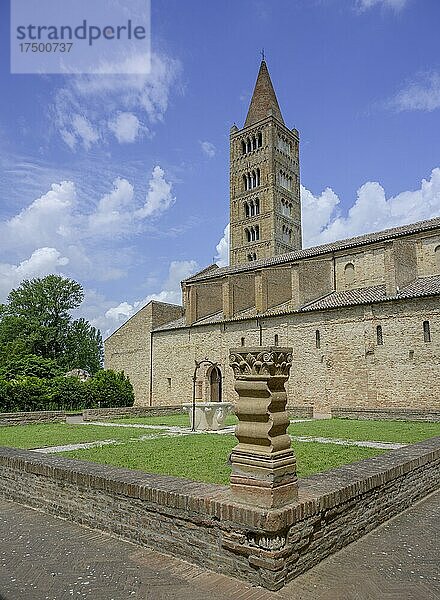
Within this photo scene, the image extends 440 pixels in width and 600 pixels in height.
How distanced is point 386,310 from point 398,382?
3.57 meters

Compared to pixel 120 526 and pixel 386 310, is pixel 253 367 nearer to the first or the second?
pixel 120 526

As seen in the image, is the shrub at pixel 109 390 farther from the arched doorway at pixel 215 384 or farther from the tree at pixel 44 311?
the tree at pixel 44 311

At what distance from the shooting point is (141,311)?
122 feet

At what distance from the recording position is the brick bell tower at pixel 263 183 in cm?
5347

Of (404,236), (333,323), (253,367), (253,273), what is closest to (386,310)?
(333,323)

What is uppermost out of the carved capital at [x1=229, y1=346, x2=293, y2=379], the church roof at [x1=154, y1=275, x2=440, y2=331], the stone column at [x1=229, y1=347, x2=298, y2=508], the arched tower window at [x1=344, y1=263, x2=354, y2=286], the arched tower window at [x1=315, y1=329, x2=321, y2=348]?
the arched tower window at [x1=344, y1=263, x2=354, y2=286]

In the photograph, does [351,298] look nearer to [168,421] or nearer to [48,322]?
[168,421]

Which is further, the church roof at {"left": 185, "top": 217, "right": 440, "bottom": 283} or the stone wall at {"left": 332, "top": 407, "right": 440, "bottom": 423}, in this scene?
the church roof at {"left": 185, "top": 217, "right": 440, "bottom": 283}

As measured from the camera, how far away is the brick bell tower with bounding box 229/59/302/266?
53.5 m

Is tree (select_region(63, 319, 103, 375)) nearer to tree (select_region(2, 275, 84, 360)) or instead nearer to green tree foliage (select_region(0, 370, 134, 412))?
tree (select_region(2, 275, 84, 360))

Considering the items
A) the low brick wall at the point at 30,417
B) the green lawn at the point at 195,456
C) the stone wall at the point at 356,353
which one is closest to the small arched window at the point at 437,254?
the stone wall at the point at 356,353

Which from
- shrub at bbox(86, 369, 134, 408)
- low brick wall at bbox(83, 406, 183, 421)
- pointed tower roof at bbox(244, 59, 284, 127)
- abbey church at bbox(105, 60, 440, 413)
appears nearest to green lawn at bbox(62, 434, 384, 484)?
low brick wall at bbox(83, 406, 183, 421)

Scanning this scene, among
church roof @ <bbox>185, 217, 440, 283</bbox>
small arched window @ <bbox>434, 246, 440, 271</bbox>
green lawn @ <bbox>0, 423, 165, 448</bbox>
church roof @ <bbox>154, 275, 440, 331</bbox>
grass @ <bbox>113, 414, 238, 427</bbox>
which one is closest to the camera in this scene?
green lawn @ <bbox>0, 423, 165, 448</bbox>

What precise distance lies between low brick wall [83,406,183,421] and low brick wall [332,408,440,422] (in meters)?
9.02
